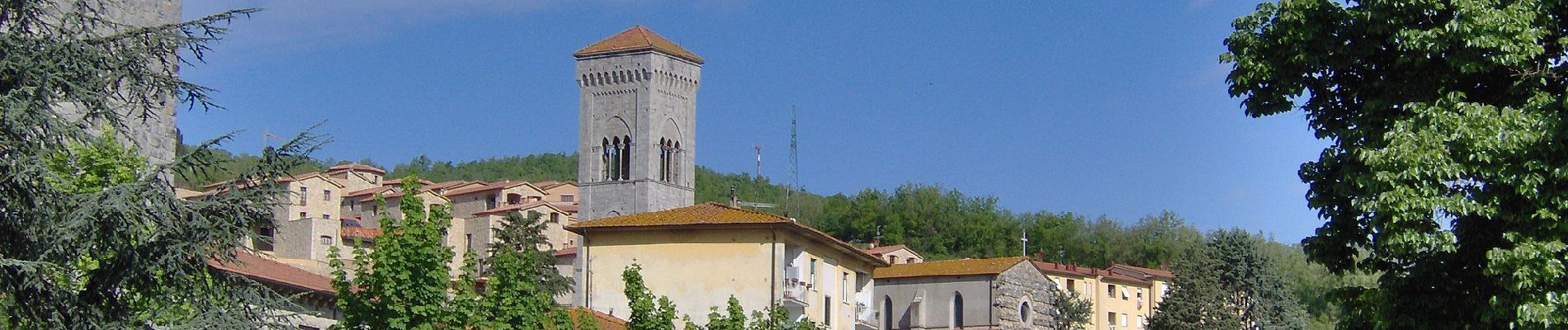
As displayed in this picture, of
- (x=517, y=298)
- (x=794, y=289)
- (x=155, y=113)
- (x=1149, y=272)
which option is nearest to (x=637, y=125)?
(x=1149, y=272)

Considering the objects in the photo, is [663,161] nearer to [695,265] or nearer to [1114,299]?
[1114,299]

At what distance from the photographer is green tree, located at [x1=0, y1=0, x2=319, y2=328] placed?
1304 cm

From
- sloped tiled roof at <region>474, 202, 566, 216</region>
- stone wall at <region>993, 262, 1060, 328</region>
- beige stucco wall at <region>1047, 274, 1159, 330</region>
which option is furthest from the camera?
sloped tiled roof at <region>474, 202, 566, 216</region>

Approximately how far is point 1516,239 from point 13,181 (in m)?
10.6

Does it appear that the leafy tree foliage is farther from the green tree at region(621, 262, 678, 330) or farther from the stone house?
the green tree at region(621, 262, 678, 330)

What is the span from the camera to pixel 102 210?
13000 millimetres

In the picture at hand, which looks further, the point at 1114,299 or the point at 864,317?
the point at 1114,299

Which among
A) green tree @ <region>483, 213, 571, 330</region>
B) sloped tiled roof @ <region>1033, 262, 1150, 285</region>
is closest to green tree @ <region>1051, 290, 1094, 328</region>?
sloped tiled roof @ <region>1033, 262, 1150, 285</region>

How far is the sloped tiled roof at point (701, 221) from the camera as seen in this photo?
40938mm

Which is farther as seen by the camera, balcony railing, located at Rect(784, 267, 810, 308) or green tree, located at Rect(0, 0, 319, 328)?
balcony railing, located at Rect(784, 267, 810, 308)

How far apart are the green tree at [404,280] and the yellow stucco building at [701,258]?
20745mm

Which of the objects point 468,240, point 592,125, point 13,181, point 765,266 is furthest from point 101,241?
point 468,240

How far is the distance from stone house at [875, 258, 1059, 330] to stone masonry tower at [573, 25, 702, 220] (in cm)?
2157

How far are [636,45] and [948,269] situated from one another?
2719cm
